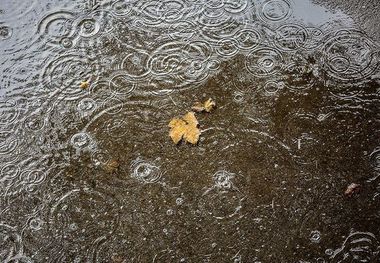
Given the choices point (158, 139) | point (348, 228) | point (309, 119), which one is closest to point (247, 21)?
point (309, 119)

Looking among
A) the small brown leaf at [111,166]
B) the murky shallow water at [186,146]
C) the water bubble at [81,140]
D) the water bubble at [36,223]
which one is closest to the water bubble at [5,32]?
the murky shallow water at [186,146]

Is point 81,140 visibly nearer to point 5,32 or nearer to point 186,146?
point 186,146

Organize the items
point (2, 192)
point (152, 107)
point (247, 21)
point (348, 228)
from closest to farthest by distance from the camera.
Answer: point (348, 228) → point (2, 192) → point (152, 107) → point (247, 21)

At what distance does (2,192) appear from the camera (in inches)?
101

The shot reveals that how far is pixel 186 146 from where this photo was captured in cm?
262

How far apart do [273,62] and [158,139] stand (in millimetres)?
801

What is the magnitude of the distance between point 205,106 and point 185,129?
175mm

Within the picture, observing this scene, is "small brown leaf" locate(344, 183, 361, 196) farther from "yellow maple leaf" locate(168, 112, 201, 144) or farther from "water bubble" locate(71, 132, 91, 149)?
"water bubble" locate(71, 132, 91, 149)

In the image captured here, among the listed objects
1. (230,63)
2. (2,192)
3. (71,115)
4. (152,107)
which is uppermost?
(230,63)

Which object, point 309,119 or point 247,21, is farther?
point 247,21

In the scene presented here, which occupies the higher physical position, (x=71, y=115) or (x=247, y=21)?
(x=247, y=21)

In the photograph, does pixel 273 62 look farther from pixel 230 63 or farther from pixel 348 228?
pixel 348 228

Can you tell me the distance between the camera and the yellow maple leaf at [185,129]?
264cm

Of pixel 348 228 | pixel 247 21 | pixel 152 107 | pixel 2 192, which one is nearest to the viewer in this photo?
pixel 348 228
